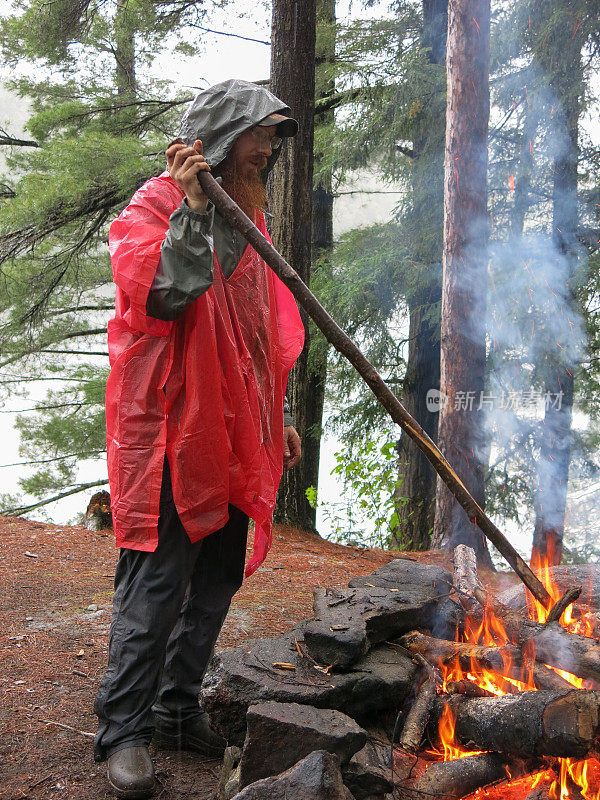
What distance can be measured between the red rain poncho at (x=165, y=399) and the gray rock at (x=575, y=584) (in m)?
1.82

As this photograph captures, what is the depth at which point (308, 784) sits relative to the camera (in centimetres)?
185

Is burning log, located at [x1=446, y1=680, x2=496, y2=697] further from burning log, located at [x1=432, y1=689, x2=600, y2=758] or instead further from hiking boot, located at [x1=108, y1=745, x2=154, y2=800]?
hiking boot, located at [x1=108, y1=745, x2=154, y2=800]

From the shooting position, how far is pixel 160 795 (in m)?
2.31

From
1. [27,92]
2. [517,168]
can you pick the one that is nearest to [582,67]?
[517,168]

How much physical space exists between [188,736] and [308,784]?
3.24 ft

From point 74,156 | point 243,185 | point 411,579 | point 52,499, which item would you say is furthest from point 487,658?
point 52,499

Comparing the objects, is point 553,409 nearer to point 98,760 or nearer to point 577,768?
point 577,768

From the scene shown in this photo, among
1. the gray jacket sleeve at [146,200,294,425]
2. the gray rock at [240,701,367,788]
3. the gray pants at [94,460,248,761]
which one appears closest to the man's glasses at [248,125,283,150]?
the gray jacket sleeve at [146,200,294,425]

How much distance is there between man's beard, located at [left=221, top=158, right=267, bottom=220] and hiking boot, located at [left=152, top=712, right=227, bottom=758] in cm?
204

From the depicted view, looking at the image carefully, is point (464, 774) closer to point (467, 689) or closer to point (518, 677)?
point (467, 689)

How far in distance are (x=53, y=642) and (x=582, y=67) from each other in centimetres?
826

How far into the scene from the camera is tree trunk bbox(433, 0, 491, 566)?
6328mm

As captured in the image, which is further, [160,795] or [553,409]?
[553,409]

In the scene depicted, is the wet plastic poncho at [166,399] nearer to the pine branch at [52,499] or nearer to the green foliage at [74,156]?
the green foliage at [74,156]
